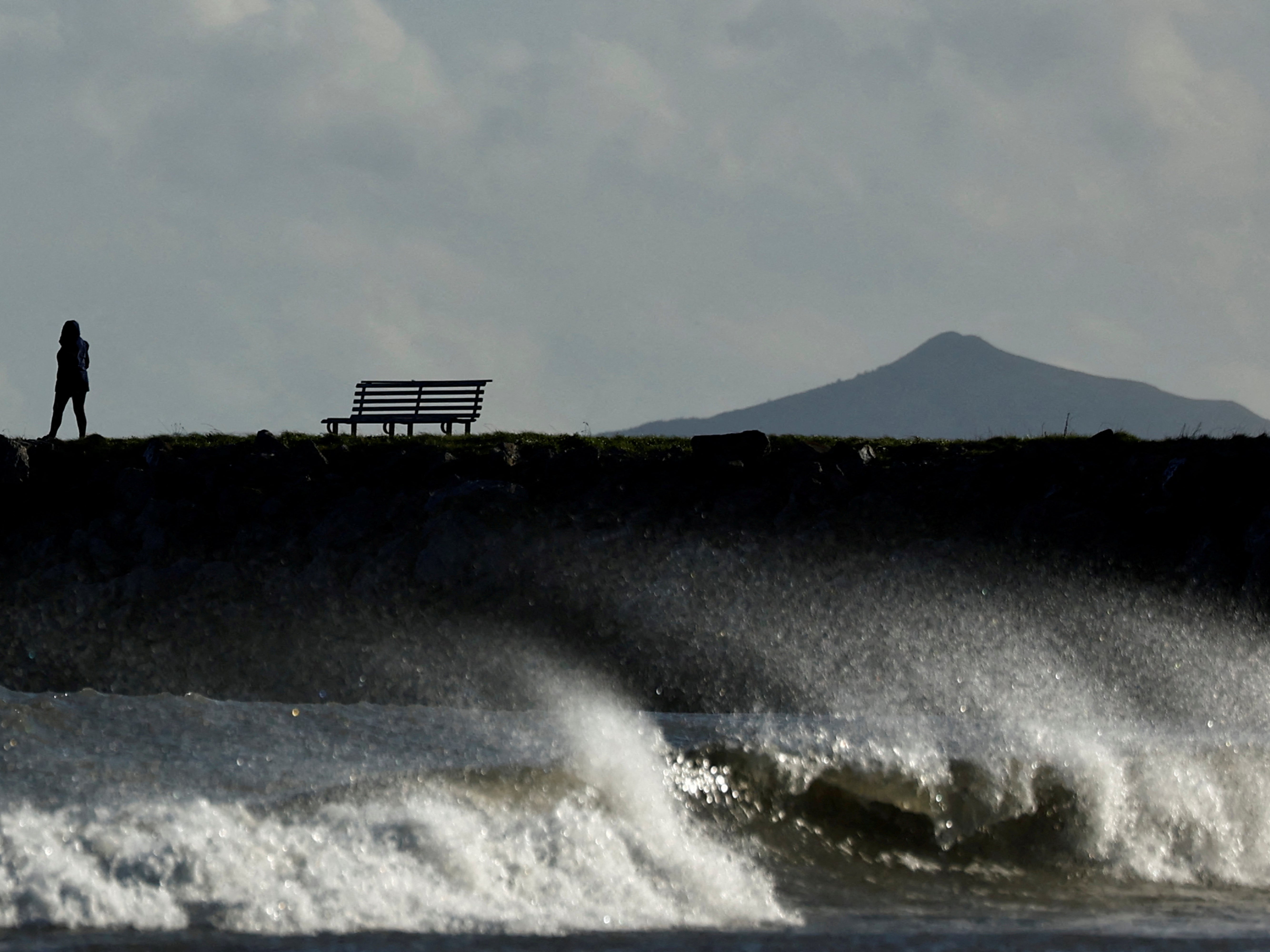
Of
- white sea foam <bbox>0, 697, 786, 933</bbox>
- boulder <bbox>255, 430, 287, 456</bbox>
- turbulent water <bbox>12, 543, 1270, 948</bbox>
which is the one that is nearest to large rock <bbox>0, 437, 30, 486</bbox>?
boulder <bbox>255, 430, 287, 456</bbox>

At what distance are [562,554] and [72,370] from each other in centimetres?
757

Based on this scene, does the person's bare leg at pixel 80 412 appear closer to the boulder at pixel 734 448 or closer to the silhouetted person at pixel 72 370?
the silhouetted person at pixel 72 370

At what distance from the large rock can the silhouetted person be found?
2.57 ft

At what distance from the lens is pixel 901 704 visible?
13812mm

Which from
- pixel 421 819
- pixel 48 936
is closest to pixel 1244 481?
pixel 421 819

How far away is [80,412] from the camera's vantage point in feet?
65.1

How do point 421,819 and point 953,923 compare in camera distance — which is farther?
point 421,819

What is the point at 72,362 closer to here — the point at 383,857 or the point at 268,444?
the point at 268,444

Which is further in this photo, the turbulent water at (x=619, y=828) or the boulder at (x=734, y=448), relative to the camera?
the boulder at (x=734, y=448)

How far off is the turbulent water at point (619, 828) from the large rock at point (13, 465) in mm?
9942

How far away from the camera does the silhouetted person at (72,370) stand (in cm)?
1900

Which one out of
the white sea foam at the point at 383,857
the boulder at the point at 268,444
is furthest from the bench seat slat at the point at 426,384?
the white sea foam at the point at 383,857

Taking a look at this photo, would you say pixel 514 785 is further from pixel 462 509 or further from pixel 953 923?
pixel 462 509

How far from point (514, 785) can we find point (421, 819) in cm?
86
